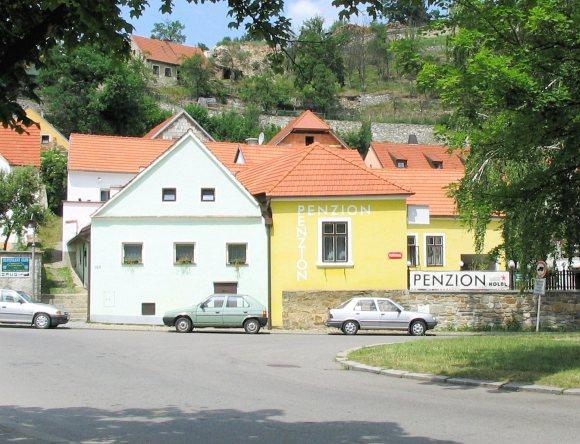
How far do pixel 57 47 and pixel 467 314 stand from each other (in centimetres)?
2677

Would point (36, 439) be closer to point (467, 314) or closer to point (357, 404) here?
point (357, 404)

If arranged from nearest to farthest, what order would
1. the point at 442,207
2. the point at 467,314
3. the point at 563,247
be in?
the point at 563,247 < the point at 467,314 < the point at 442,207

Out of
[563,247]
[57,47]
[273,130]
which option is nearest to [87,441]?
[57,47]

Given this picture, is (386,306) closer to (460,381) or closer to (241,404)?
(460,381)

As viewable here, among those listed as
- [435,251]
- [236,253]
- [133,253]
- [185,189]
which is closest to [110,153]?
[185,189]

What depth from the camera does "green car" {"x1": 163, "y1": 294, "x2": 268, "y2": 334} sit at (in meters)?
30.4

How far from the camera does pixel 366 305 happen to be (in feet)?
99.3

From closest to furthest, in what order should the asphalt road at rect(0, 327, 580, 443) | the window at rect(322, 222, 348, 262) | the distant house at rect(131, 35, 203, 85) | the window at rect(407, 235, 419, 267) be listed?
the asphalt road at rect(0, 327, 580, 443), the window at rect(322, 222, 348, 262), the window at rect(407, 235, 419, 267), the distant house at rect(131, 35, 203, 85)

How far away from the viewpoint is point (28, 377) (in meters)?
15.6

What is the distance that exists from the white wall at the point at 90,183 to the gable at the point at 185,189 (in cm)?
2001

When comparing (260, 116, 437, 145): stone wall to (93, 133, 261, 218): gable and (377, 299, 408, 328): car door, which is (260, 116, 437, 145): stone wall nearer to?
(93, 133, 261, 218): gable

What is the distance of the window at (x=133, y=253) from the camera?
3456 centimetres

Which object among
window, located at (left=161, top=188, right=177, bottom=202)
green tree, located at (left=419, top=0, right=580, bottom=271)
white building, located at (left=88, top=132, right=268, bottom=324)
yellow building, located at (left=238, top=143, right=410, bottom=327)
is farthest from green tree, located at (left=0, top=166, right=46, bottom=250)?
green tree, located at (left=419, top=0, right=580, bottom=271)

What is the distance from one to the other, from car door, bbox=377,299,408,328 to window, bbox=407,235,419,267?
35.6 feet
